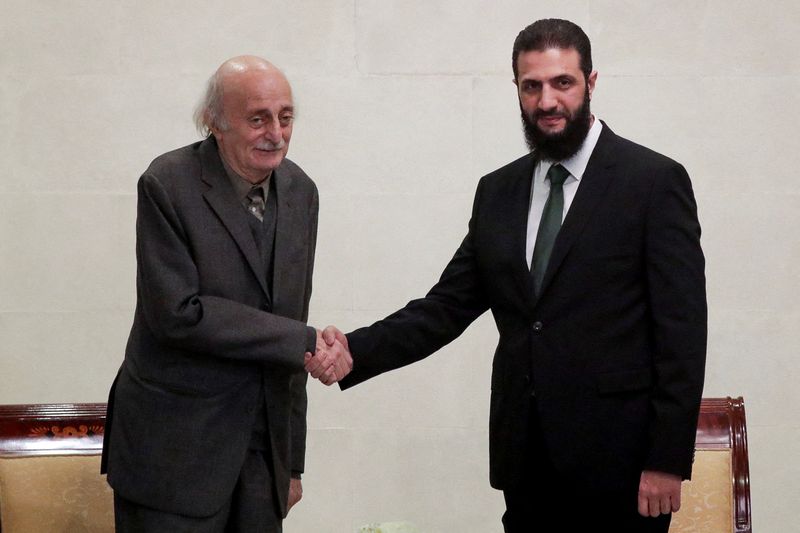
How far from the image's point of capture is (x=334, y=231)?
14.4 feet

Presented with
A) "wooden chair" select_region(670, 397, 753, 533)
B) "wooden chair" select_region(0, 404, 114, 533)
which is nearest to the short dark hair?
"wooden chair" select_region(670, 397, 753, 533)

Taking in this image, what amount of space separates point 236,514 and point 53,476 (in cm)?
72

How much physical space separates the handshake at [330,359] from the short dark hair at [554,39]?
3.15 feet

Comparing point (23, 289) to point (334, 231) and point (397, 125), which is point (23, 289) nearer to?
point (334, 231)

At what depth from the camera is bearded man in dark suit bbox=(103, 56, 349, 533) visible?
2623mm

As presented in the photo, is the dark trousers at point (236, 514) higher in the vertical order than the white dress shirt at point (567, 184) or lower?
lower

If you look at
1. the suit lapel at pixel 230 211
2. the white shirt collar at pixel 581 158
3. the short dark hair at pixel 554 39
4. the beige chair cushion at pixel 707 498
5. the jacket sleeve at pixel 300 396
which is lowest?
the beige chair cushion at pixel 707 498

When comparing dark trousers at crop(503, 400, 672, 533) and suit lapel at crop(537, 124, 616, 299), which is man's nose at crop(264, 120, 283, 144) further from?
dark trousers at crop(503, 400, 672, 533)

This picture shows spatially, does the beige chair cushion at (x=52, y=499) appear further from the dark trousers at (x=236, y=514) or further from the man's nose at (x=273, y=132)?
the man's nose at (x=273, y=132)

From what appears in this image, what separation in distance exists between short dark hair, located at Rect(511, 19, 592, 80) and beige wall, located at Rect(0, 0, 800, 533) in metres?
1.49

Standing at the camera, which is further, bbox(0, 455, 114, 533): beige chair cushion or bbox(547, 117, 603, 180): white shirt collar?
bbox(0, 455, 114, 533): beige chair cushion

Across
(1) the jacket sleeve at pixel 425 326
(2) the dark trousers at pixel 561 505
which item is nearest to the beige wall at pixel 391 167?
(1) the jacket sleeve at pixel 425 326

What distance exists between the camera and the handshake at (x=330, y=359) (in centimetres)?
304

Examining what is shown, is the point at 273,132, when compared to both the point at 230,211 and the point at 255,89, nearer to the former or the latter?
the point at 255,89
